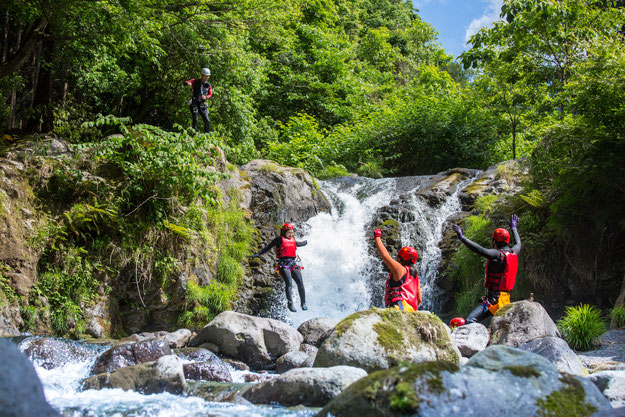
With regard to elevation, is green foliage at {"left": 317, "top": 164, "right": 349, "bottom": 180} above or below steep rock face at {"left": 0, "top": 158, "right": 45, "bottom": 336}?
above

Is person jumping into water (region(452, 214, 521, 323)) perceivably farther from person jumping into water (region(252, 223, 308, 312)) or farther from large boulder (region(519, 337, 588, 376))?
person jumping into water (region(252, 223, 308, 312))

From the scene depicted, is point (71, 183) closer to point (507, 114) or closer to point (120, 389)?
point (120, 389)

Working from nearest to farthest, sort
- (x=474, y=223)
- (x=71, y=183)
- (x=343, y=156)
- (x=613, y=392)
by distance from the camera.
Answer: (x=613, y=392) < (x=71, y=183) < (x=474, y=223) < (x=343, y=156)

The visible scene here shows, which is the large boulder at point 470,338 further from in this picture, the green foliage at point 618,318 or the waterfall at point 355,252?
the waterfall at point 355,252

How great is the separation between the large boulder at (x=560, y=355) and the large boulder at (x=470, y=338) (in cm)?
91

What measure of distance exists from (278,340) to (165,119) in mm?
11375

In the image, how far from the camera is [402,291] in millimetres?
6730

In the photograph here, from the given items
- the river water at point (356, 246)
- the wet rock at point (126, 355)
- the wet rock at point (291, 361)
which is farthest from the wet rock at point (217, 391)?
the river water at point (356, 246)

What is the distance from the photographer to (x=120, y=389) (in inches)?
211

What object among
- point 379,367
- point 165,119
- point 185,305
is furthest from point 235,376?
point 165,119

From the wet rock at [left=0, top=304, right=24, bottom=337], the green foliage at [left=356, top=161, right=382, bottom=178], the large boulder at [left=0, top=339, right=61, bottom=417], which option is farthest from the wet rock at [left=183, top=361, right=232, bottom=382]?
the green foliage at [left=356, top=161, right=382, bottom=178]

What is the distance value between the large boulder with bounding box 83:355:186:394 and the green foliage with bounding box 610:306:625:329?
23.0ft

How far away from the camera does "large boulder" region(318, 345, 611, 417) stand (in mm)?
3275

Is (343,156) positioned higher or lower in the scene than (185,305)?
higher
